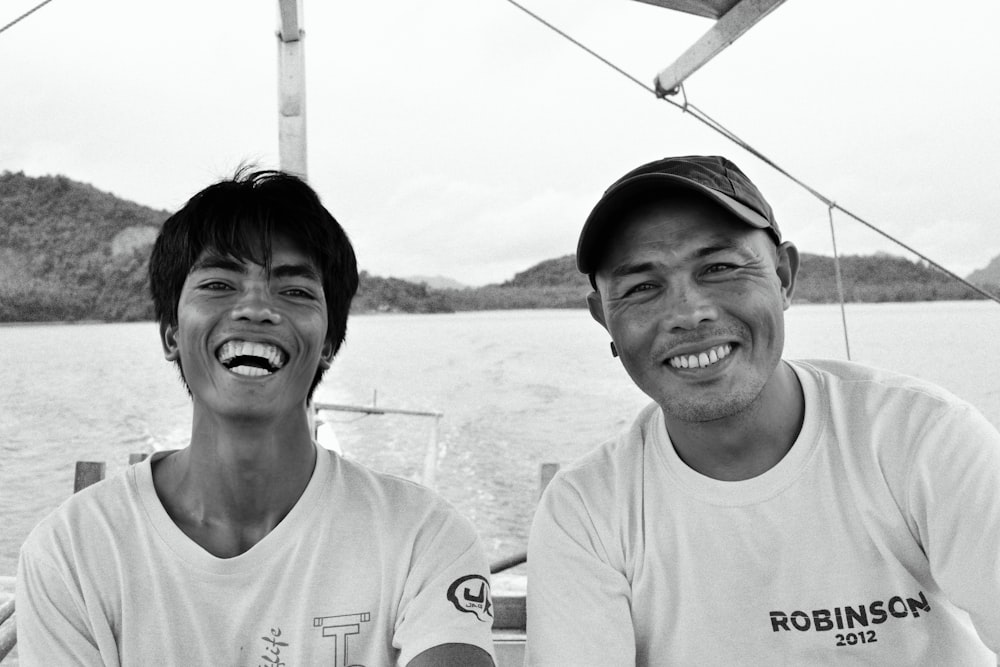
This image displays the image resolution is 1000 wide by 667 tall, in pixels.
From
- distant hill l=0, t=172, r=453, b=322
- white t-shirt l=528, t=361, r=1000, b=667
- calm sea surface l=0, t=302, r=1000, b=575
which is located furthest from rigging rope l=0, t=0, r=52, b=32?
distant hill l=0, t=172, r=453, b=322

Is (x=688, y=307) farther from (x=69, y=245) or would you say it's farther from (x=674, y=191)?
(x=69, y=245)

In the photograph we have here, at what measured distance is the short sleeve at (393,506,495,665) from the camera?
4.42ft

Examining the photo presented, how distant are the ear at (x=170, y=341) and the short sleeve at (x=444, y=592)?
2.26ft

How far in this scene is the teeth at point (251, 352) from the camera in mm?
1429

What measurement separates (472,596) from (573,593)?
0.19 meters

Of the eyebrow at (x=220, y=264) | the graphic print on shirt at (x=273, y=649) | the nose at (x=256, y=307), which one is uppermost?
the eyebrow at (x=220, y=264)

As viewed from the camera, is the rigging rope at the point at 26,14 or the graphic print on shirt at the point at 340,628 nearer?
the graphic print on shirt at the point at 340,628

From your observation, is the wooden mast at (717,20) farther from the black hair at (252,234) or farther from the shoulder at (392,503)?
the shoulder at (392,503)

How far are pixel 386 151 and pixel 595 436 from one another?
31.7 metres

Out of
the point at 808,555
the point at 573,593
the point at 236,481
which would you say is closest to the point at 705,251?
the point at 808,555

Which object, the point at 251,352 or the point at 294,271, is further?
the point at 294,271

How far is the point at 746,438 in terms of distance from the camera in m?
1.45

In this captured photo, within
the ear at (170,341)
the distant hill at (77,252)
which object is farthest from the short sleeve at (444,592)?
the distant hill at (77,252)

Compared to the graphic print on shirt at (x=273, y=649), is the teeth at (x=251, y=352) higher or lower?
higher
